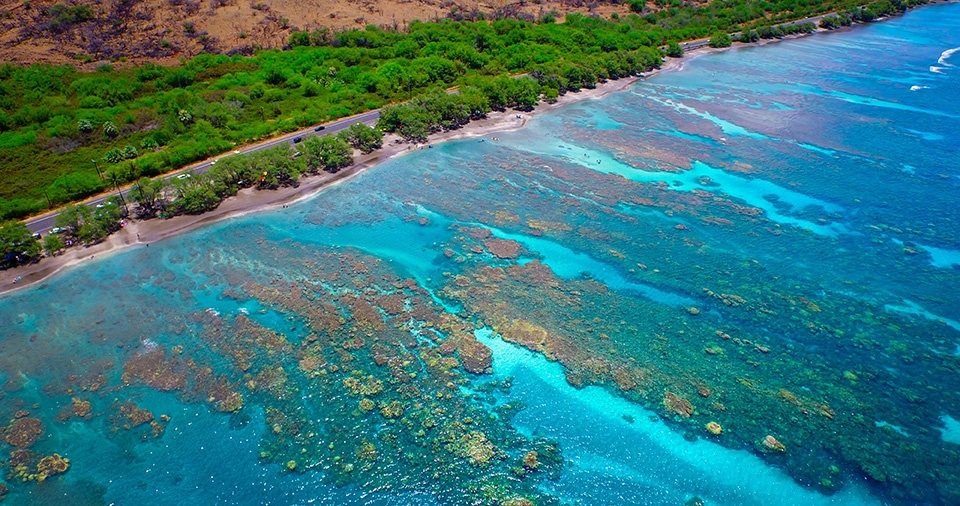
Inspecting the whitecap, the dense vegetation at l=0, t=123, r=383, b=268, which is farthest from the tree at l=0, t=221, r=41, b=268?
the whitecap

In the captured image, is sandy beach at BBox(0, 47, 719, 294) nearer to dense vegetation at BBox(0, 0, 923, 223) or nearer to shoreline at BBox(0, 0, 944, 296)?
shoreline at BBox(0, 0, 944, 296)

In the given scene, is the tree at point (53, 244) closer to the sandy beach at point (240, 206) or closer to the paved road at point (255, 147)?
the sandy beach at point (240, 206)

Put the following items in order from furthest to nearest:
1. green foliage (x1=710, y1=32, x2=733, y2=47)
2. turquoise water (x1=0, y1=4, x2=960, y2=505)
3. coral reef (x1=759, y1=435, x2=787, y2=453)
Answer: green foliage (x1=710, y1=32, x2=733, y2=47)
coral reef (x1=759, y1=435, x2=787, y2=453)
turquoise water (x1=0, y1=4, x2=960, y2=505)

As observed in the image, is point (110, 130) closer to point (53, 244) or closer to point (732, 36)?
point (53, 244)

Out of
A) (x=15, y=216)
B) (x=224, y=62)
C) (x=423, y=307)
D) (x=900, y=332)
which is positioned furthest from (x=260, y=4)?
(x=900, y=332)

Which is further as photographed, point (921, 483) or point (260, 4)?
point (260, 4)

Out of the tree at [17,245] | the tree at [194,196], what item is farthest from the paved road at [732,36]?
the tree at [17,245]

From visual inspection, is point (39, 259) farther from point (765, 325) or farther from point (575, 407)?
point (765, 325)
